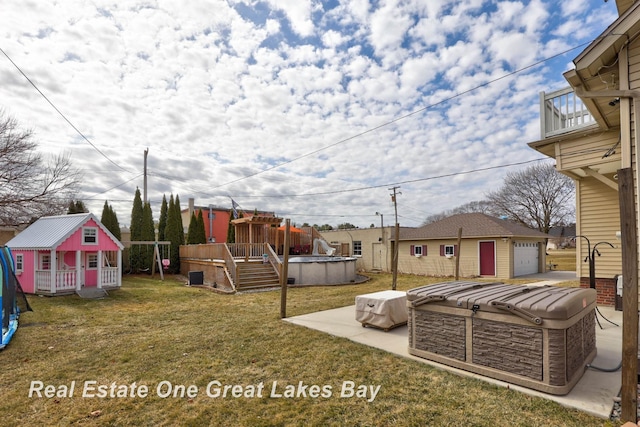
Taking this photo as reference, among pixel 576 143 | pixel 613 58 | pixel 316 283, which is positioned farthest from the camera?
pixel 316 283

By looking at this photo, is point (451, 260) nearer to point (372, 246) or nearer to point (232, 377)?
point (372, 246)

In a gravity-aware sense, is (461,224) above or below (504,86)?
below

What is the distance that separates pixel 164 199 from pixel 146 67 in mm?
12646

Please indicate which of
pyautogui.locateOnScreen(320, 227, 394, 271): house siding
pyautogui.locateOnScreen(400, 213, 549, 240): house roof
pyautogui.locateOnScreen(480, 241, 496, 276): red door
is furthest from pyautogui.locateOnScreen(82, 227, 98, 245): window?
pyautogui.locateOnScreen(480, 241, 496, 276): red door

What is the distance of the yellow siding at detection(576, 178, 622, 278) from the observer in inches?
309

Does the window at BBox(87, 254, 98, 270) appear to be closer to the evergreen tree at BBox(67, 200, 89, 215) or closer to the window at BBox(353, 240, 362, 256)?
the evergreen tree at BBox(67, 200, 89, 215)

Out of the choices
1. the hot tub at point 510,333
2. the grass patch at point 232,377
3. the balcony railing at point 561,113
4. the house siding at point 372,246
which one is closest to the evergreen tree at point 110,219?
the grass patch at point 232,377

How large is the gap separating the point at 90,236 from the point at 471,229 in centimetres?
1780

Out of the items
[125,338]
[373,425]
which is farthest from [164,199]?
[373,425]

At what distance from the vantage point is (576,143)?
7.48m

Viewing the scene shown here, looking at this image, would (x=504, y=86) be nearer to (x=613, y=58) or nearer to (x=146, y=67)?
(x=613, y=58)

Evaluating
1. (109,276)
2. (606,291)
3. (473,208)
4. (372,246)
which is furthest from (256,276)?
(473,208)

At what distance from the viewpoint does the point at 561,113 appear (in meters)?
7.68

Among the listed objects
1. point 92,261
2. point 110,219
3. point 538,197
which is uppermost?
point 538,197
